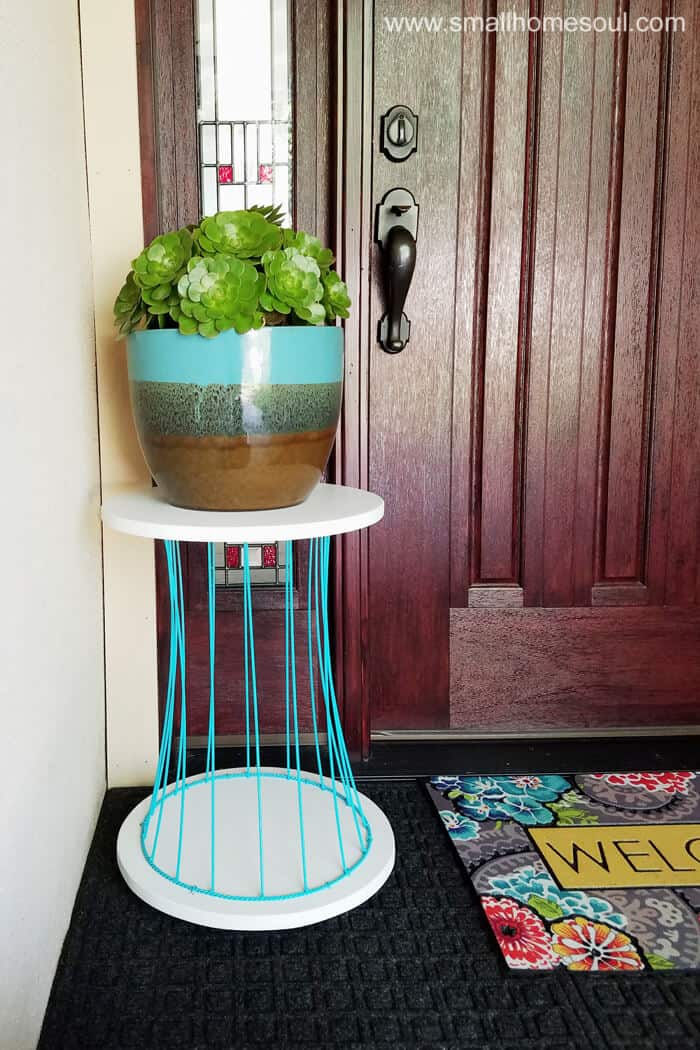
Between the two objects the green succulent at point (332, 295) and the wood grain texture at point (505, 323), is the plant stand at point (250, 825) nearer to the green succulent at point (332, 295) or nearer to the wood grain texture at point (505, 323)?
the green succulent at point (332, 295)

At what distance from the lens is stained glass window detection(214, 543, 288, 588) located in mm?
1706

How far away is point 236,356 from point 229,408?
0.07 metres

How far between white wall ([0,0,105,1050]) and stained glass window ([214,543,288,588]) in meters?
0.29

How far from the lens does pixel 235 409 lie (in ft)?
3.68

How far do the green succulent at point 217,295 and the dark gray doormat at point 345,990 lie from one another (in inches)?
31.7

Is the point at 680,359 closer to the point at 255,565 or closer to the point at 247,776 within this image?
the point at 255,565

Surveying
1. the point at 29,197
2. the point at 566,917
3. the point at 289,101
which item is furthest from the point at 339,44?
the point at 566,917

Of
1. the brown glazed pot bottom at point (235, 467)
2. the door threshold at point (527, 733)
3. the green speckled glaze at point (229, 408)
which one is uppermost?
the green speckled glaze at point (229, 408)

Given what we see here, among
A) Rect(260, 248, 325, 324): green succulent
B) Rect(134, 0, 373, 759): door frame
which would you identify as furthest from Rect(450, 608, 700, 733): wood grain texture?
Rect(260, 248, 325, 324): green succulent

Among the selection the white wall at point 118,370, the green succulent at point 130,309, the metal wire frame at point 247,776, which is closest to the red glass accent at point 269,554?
the metal wire frame at point 247,776

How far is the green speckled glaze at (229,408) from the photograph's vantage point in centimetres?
A: 112

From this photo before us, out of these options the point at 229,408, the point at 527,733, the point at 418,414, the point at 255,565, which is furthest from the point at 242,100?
the point at 527,733

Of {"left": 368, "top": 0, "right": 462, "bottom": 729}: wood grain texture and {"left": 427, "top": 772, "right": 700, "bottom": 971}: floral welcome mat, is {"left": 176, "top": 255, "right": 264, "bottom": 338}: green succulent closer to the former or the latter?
{"left": 368, "top": 0, "right": 462, "bottom": 729}: wood grain texture

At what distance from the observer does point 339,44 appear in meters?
1.54
